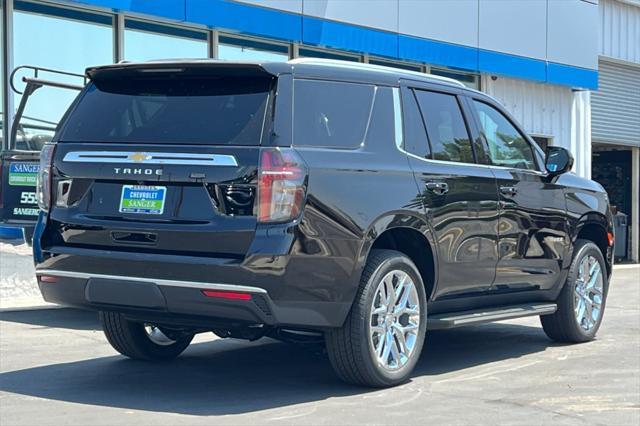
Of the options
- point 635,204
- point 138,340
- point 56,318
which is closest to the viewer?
point 138,340

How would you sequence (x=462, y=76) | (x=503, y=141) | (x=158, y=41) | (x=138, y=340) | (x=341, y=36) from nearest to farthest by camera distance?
(x=138, y=340) → (x=503, y=141) → (x=158, y=41) → (x=341, y=36) → (x=462, y=76)

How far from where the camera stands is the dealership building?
1273 cm

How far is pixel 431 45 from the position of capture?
56.2ft

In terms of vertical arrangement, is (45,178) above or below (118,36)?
below

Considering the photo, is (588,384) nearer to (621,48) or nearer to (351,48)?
(351,48)

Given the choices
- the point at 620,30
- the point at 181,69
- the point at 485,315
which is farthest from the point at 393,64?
the point at 181,69

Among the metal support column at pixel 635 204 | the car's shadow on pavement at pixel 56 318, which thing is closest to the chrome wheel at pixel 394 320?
the car's shadow on pavement at pixel 56 318

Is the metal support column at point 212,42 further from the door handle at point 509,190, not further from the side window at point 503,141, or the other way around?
the door handle at point 509,190

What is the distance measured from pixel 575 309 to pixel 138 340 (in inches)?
146

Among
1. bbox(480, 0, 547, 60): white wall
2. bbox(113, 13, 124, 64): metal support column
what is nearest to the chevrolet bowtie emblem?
bbox(113, 13, 124, 64): metal support column

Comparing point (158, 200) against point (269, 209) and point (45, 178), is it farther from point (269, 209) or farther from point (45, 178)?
point (45, 178)

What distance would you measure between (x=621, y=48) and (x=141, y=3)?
13.2m

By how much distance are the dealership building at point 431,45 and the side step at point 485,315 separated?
6759 millimetres

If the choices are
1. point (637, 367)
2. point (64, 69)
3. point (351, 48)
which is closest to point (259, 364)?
point (637, 367)
